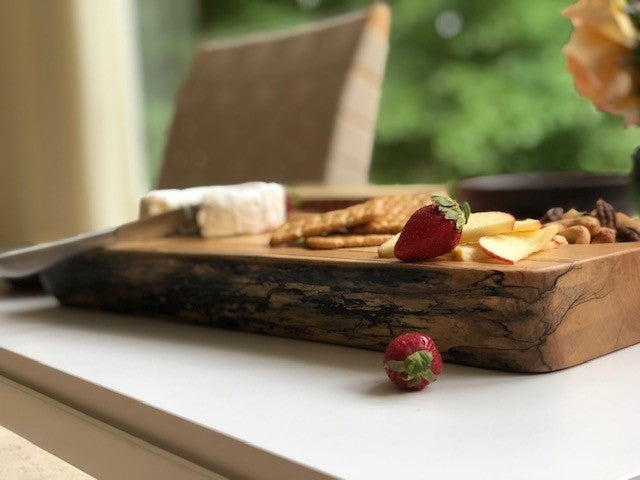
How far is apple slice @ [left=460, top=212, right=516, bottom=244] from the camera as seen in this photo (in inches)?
25.0

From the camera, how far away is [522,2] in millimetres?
4754

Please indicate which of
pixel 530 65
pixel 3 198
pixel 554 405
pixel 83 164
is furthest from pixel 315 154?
pixel 530 65

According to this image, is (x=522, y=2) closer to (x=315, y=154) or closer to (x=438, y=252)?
(x=315, y=154)

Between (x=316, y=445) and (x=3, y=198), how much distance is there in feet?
9.81

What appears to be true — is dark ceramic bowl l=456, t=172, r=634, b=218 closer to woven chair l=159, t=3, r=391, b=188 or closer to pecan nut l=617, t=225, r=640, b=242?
pecan nut l=617, t=225, r=640, b=242

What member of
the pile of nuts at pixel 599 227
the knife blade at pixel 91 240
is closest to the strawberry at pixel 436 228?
the pile of nuts at pixel 599 227

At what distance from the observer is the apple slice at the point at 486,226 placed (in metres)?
0.64

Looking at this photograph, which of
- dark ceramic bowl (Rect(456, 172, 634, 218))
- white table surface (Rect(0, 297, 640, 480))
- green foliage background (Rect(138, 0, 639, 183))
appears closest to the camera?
white table surface (Rect(0, 297, 640, 480))

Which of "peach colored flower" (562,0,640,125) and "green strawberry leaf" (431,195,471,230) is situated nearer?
"green strawberry leaf" (431,195,471,230)

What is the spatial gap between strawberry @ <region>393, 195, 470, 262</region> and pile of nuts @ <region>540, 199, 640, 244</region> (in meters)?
0.12

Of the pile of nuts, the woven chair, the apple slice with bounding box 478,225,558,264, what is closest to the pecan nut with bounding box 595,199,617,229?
the pile of nuts

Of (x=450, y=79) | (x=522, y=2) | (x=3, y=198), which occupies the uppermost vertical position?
(x=522, y=2)

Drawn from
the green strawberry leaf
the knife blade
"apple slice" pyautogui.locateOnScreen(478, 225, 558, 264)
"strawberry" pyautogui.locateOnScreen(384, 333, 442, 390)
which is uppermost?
the green strawberry leaf

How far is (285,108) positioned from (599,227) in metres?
1.21
